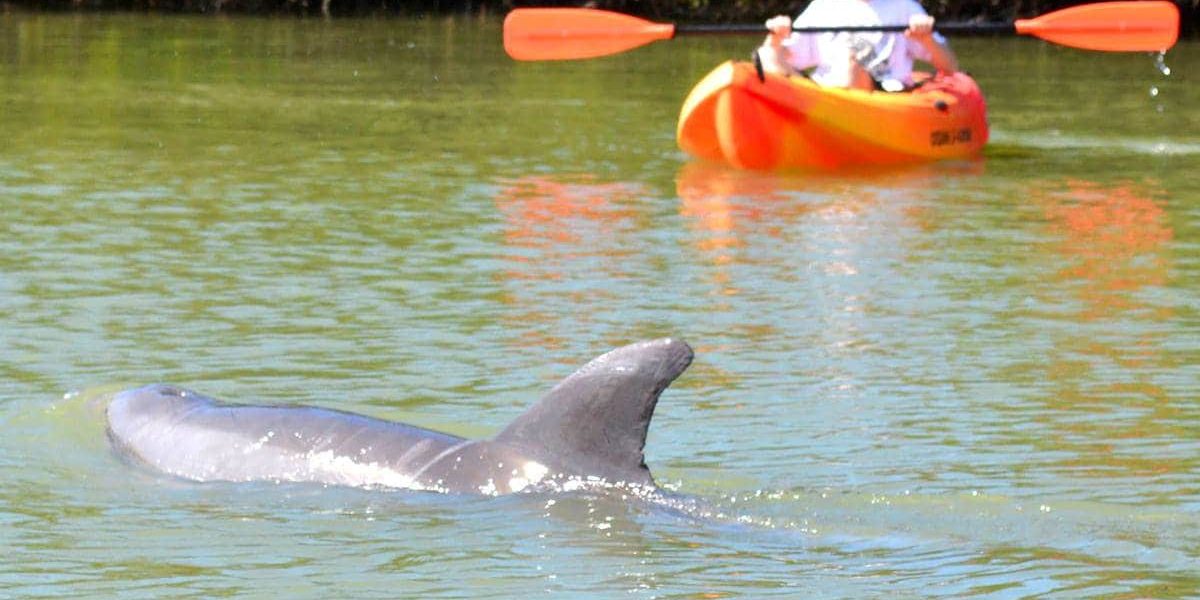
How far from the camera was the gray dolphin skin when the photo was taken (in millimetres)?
7508

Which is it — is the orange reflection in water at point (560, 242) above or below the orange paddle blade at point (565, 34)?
below

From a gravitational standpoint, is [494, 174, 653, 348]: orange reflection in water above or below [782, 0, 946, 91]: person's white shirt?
below

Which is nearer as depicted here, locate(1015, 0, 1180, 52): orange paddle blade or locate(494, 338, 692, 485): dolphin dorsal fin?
locate(494, 338, 692, 485): dolphin dorsal fin

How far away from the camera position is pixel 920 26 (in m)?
19.4

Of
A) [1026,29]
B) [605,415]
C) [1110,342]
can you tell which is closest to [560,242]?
[1110,342]

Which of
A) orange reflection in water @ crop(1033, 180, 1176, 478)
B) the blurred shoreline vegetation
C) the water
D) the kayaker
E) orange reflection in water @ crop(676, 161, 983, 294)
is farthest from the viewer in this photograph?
the blurred shoreline vegetation

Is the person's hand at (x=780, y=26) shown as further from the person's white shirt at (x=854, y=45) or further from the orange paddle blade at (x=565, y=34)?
the orange paddle blade at (x=565, y=34)

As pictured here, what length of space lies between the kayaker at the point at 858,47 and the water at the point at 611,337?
3.16 ft

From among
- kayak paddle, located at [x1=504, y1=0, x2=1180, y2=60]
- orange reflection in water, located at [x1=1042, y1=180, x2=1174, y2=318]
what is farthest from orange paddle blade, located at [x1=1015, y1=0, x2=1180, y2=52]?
orange reflection in water, located at [x1=1042, y1=180, x2=1174, y2=318]

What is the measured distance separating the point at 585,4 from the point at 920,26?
2484cm

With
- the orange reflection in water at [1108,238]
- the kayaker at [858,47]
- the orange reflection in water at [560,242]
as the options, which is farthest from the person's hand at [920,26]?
the orange reflection in water at [560,242]

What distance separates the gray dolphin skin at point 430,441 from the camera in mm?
7508

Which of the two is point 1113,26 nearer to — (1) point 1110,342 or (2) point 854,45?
(2) point 854,45

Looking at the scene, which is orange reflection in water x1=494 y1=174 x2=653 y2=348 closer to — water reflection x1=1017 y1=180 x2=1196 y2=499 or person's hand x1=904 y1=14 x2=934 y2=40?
water reflection x1=1017 y1=180 x2=1196 y2=499
